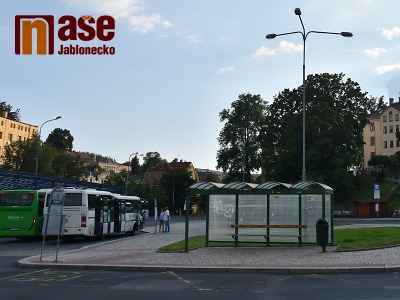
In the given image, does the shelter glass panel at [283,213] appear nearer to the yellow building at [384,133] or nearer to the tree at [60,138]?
the yellow building at [384,133]

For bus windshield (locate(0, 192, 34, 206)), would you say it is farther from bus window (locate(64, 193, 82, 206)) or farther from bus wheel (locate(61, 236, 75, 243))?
bus wheel (locate(61, 236, 75, 243))

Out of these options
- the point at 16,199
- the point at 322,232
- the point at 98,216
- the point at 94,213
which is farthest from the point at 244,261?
the point at 16,199

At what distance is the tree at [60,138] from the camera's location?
13460 cm

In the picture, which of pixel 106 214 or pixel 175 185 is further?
pixel 175 185

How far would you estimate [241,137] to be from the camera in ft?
304

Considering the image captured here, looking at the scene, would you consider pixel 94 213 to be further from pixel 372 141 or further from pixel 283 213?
pixel 372 141

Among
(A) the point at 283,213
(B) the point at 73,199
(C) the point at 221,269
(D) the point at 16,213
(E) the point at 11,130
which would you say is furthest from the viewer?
(E) the point at 11,130

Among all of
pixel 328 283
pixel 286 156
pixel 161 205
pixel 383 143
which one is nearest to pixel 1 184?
pixel 328 283

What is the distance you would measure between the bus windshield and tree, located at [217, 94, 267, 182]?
195ft

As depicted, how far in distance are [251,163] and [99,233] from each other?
59.1 metres

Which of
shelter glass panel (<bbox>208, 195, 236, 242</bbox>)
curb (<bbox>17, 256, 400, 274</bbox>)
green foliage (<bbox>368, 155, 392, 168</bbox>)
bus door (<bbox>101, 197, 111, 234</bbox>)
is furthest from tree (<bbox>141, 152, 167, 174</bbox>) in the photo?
curb (<bbox>17, 256, 400, 274</bbox>)

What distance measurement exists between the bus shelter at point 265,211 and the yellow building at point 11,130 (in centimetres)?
9797

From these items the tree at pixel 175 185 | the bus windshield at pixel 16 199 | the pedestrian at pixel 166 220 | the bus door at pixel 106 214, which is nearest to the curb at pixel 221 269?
the bus windshield at pixel 16 199

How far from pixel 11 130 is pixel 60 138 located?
15361 mm
